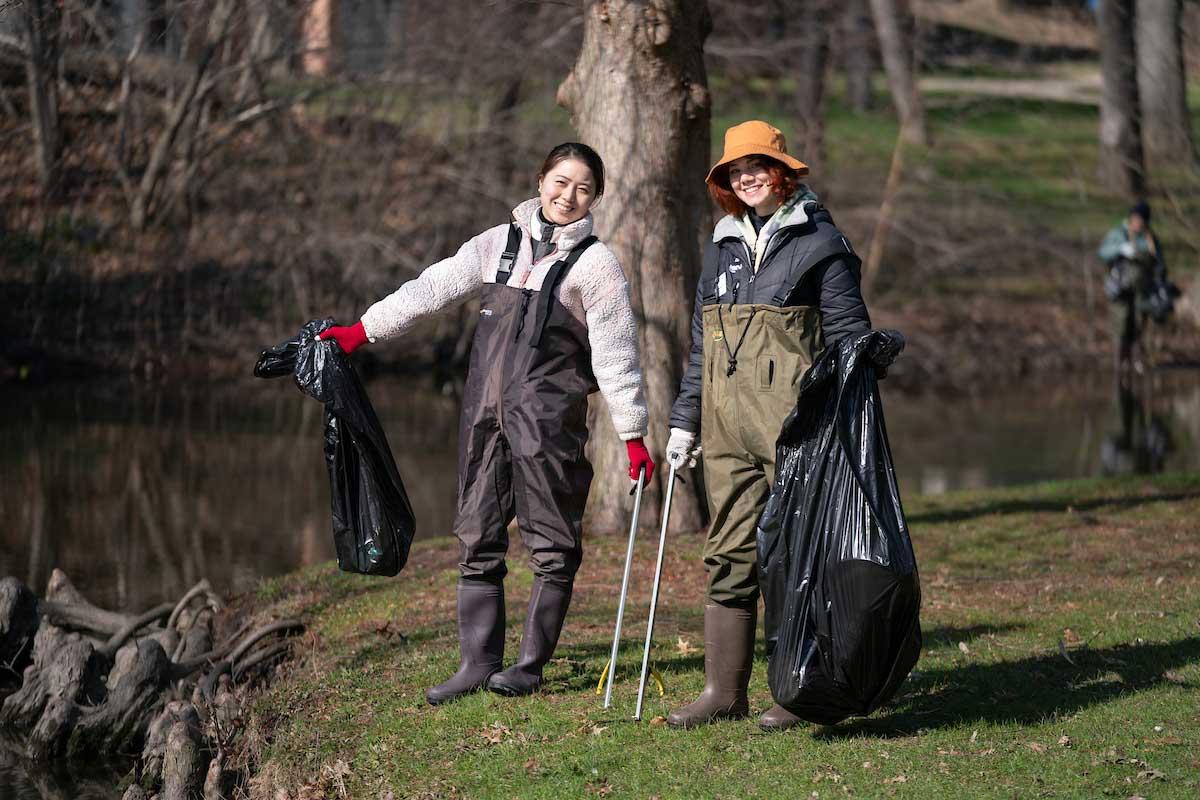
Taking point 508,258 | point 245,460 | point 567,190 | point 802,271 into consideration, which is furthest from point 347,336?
point 245,460

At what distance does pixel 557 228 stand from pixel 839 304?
114cm

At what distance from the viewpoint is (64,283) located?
18359 mm

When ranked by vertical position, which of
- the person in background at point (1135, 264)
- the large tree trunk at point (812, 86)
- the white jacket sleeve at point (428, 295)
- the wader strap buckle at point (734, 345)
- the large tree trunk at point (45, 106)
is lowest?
the wader strap buckle at point (734, 345)

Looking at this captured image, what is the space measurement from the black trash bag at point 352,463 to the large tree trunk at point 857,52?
19198 mm

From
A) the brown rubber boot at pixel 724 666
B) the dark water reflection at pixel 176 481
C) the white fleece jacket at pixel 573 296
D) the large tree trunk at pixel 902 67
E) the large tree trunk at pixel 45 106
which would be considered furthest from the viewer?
the large tree trunk at pixel 902 67

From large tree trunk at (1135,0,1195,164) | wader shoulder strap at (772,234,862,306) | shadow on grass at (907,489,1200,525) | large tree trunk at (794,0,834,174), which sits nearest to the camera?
wader shoulder strap at (772,234,862,306)

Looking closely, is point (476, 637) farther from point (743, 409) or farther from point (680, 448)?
point (743, 409)

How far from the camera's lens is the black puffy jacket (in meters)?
5.23

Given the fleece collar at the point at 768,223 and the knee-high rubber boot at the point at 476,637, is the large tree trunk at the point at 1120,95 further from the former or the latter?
the knee-high rubber boot at the point at 476,637

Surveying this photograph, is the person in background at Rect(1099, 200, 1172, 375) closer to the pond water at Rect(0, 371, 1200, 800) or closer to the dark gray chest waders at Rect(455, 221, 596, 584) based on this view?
the pond water at Rect(0, 371, 1200, 800)

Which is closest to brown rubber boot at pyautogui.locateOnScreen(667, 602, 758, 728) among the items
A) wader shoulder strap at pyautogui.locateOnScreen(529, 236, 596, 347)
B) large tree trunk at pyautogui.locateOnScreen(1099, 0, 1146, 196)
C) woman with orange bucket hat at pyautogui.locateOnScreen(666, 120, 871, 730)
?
woman with orange bucket hat at pyautogui.locateOnScreen(666, 120, 871, 730)

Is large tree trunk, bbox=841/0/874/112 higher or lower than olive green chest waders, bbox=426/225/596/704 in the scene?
higher

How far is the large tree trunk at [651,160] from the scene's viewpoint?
365 inches

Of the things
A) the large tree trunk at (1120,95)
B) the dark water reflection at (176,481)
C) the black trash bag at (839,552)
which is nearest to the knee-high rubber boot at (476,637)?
the black trash bag at (839,552)
